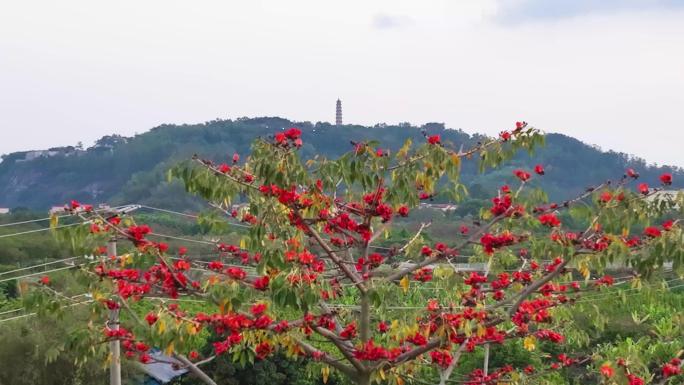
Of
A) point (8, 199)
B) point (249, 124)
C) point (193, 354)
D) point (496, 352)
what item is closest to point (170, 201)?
point (249, 124)

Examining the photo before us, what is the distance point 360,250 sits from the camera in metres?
5.13

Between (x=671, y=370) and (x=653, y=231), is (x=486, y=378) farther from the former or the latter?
(x=653, y=231)

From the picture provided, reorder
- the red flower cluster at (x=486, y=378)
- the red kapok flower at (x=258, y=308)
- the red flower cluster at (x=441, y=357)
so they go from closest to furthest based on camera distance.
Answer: the red kapok flower at (x=258, y=308) → the red flower cluster at (x=441, y=357) → the red flower cluster at (x=486, y=378)

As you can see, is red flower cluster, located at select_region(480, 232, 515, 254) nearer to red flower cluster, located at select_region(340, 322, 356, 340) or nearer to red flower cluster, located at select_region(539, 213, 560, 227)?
red flower cluster, located at select_region(539, 213, 560, 227)

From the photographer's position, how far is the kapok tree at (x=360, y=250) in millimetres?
4320

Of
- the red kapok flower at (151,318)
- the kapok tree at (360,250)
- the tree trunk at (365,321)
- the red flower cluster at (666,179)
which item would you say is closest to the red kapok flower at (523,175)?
the kapok tree at (360,250)

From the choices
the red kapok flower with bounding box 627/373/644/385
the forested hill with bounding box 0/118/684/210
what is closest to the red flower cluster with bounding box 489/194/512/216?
the red kapok flower with bounding box 627/373/644/385

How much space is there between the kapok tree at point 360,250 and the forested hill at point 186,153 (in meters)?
60.4

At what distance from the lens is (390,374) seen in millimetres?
5023

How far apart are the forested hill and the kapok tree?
6045 centimetres

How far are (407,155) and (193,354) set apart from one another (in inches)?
84.6

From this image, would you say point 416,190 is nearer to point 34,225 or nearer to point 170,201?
point 34,225

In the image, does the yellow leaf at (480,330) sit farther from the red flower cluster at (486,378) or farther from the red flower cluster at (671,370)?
the red flower cluster at (671,370)

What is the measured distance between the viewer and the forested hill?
230 ft
